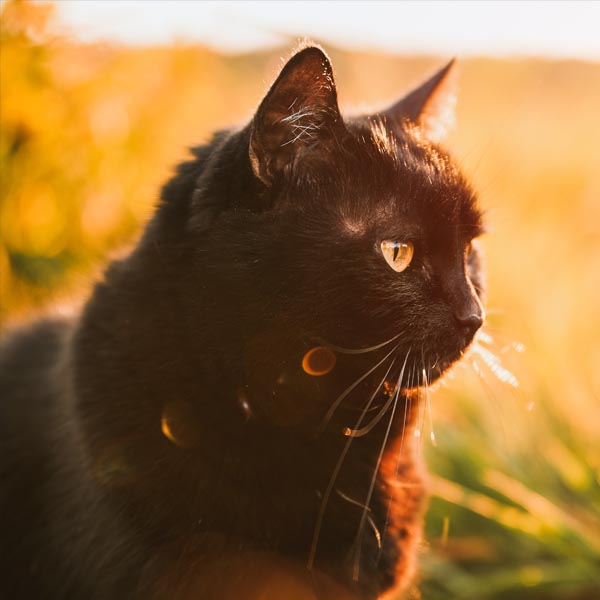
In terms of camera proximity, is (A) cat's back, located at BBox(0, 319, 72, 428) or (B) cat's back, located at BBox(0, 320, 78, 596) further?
(A) cat's back, located at BBox(0, 319, 72, 428)

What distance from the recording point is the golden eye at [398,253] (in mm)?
1090

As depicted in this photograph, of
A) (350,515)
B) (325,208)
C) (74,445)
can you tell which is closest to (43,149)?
(74,445)

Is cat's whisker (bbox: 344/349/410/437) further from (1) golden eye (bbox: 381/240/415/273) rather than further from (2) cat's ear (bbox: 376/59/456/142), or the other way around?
(2) cat's ear (bbox: 376/59/456/142)

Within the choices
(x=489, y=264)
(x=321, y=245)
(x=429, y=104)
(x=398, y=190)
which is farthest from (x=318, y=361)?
(x=489, y=264)

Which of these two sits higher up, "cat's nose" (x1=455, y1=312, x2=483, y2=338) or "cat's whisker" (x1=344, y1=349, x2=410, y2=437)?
"cat's nose" (x1=455, y1=312, x2=483, y2=338)

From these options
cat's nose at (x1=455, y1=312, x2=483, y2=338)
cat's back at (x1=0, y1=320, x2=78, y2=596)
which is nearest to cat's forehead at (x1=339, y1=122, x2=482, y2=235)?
cat's nose at (x1=455, y1=312, x2=483, y2=338)

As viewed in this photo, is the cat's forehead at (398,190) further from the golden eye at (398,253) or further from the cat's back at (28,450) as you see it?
the cat's back at (28,450)

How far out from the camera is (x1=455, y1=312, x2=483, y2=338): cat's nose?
1.09 meters

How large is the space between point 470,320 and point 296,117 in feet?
1.44

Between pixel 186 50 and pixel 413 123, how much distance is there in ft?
5.36

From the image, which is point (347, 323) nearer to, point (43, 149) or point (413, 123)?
point (413, 123)

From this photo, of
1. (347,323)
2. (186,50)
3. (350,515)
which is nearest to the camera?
(347,323)

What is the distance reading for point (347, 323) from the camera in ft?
3.51

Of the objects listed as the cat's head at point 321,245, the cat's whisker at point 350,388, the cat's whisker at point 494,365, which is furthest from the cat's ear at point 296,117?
the cat's whisker at point 494,365
